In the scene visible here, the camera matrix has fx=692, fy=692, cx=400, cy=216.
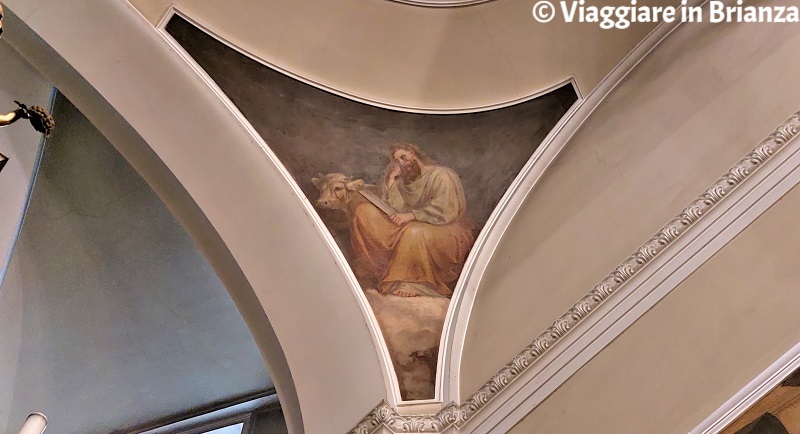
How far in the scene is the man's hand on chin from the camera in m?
5.18

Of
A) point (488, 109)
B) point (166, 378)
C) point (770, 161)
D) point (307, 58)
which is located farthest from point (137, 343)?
point (770, 161)

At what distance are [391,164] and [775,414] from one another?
10.4 ft

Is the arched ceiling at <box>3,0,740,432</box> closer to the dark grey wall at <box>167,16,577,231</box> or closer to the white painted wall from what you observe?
the dark grey wall at <box>167,16,577,231</box>

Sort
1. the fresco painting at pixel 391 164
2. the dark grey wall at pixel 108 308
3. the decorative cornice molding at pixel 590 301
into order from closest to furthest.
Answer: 1. the decorative cornice molding at pixel 590 301
2. the fresco painting at pixel 391 164
3. the dark grey wall at pixel 108 308

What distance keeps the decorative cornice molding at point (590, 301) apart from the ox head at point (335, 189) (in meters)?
1.61

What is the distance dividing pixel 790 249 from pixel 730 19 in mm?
1675

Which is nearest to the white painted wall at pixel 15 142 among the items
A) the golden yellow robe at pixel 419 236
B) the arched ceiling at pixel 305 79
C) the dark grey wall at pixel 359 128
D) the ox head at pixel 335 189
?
the arched ceiling at pixel 305 79

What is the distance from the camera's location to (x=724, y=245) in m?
3.64

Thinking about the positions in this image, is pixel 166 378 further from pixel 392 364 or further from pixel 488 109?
pixel 488 109

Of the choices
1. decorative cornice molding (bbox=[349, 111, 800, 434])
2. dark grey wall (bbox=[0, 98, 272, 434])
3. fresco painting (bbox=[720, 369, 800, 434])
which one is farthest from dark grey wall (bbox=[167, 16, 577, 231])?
fresco painting (bbox=[720, 369, 800, 434])

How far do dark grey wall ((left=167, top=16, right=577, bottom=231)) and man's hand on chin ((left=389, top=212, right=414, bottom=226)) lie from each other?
0.34m

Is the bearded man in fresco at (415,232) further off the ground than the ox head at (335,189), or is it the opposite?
the ox head at (335,189)

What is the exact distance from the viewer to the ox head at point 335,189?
5.20m

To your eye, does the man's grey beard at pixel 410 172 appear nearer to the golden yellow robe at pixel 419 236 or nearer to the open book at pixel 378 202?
the golden yellow robe at pixel 419 236
